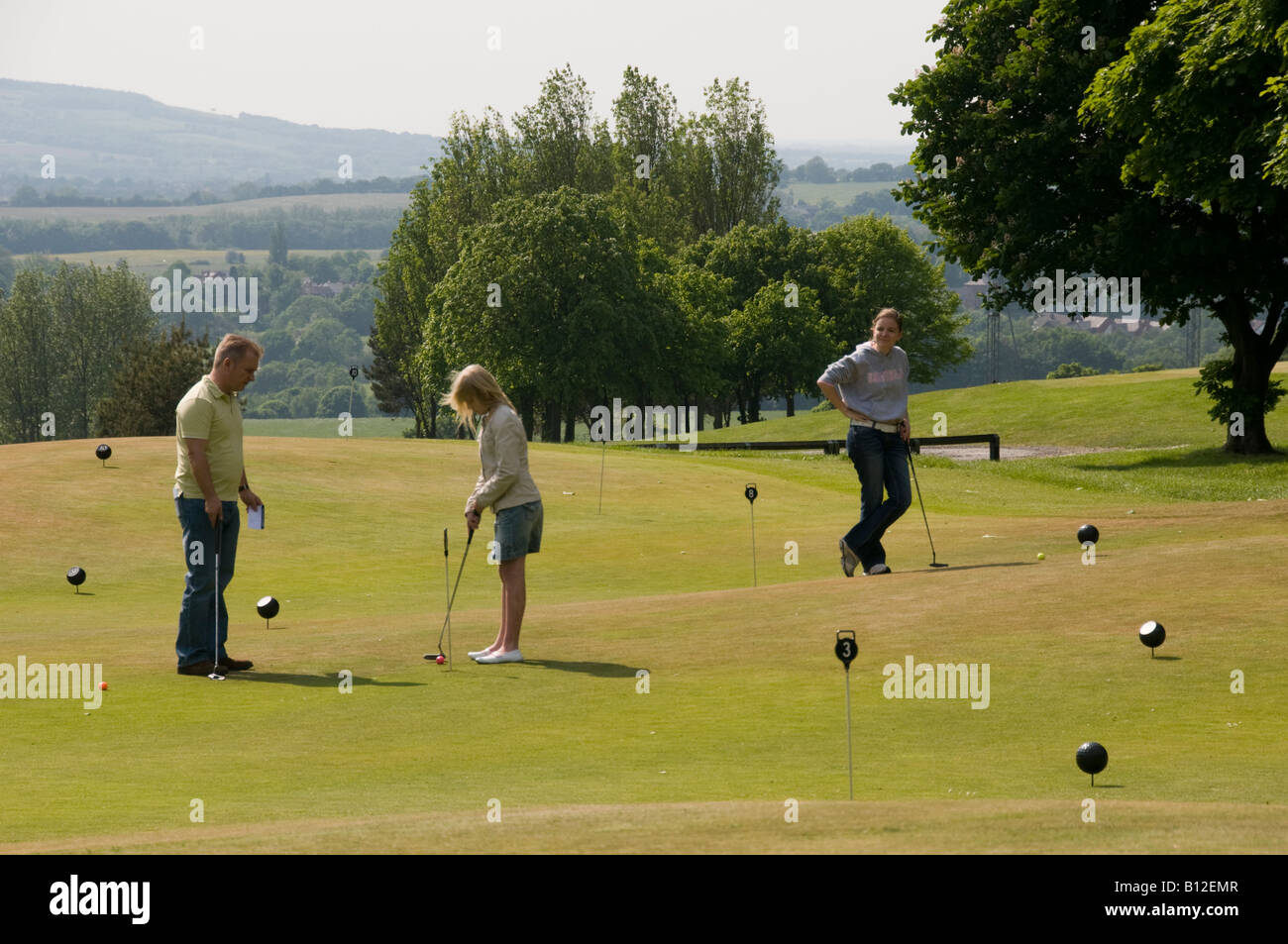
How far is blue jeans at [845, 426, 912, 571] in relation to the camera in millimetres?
18125

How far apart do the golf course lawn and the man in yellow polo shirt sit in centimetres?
44

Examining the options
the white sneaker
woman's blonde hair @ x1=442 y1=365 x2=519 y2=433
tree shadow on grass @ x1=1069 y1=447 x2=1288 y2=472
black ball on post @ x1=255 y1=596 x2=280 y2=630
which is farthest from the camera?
tree shadow on grass @ x1=1069 y1=447 x2=1288 y2=472

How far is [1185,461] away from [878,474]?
110 ft

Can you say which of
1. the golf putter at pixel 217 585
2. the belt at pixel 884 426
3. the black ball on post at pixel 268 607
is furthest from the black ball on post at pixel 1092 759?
the black ball on post at pixel 268 607

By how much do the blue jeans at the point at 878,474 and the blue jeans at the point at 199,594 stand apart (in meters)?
7.64

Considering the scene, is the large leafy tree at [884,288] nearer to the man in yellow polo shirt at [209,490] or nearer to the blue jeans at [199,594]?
the man in yellow polo shirt at [209,490]

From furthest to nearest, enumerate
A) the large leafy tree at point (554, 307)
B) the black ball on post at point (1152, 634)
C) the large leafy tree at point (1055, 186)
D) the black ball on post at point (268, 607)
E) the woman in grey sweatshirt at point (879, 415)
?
1. the large leafy tree at point (554, 307)
2. the large leafy tree at point (1055, 186)
3. the woman in grey sweatshirt at point (879, 415)
4. the black ball on post at point (268, 607)
5. the black ball on post at point (1152, 634)

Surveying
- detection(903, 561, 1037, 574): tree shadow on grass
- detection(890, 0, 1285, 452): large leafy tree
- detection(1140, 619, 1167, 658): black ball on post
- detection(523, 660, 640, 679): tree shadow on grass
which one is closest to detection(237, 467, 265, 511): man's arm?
detection(523, 660, 640, 679): tree shadow on grass

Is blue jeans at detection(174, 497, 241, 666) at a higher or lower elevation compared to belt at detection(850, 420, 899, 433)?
lower

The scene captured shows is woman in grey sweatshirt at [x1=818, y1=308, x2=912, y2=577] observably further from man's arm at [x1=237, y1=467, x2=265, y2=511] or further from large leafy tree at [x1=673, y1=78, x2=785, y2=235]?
large leafy tree at [x1=673, y1=78, x2=785, y2=235]

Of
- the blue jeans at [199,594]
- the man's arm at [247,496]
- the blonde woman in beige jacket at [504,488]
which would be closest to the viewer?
the blonde woman in beige jacket at [504,488]

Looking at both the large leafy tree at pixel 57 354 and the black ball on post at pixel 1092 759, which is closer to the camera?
the black ball on post at pixel 1092 759

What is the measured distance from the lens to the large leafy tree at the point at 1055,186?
4262cm
